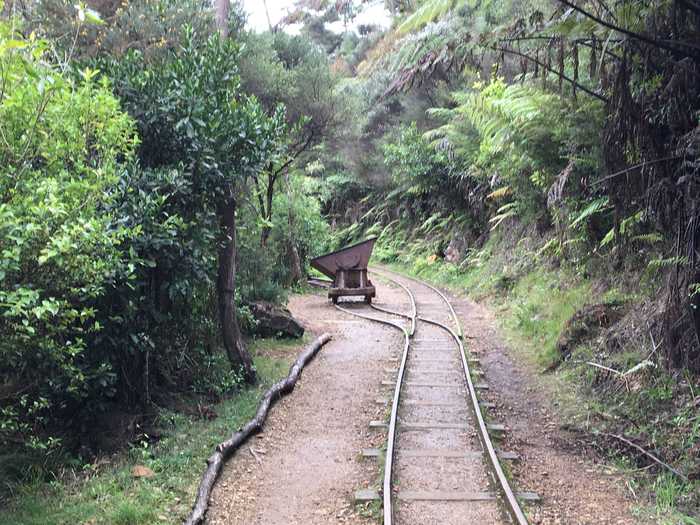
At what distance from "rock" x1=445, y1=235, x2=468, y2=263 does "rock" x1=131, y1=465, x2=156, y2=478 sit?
19170 millimetres

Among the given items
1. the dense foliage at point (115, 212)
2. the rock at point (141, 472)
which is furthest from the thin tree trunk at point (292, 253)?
the rock at point (141, 472)

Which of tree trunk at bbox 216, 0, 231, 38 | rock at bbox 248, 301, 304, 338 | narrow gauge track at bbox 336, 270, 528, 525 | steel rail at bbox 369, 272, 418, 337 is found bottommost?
narrow gauge track at bbox 336, 270, 528, 525

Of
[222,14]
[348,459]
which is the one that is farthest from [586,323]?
[222,14]

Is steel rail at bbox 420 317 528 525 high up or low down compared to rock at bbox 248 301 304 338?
down

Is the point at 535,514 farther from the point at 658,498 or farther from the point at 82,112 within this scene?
the point at 82,112

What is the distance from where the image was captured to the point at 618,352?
8.45m

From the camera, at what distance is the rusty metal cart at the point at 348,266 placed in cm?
1834

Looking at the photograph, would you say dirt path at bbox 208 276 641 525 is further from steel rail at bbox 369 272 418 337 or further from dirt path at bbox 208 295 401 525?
steel rail at bbox 369 272 418 337

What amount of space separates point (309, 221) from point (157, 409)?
46.3 ft

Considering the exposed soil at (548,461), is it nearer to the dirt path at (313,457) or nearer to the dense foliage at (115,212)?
the dirt path at (313,457)

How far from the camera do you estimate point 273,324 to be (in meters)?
12.5

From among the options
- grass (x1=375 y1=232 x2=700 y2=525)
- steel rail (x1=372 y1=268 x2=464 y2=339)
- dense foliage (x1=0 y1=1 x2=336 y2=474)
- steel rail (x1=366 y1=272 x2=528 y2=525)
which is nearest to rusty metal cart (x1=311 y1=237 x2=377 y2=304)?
steel rail (x1=372 y1=268 x2=464 y2=339)

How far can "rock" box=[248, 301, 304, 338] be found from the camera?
12492 mm

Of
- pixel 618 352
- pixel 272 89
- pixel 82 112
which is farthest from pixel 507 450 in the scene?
pixel 272 89
